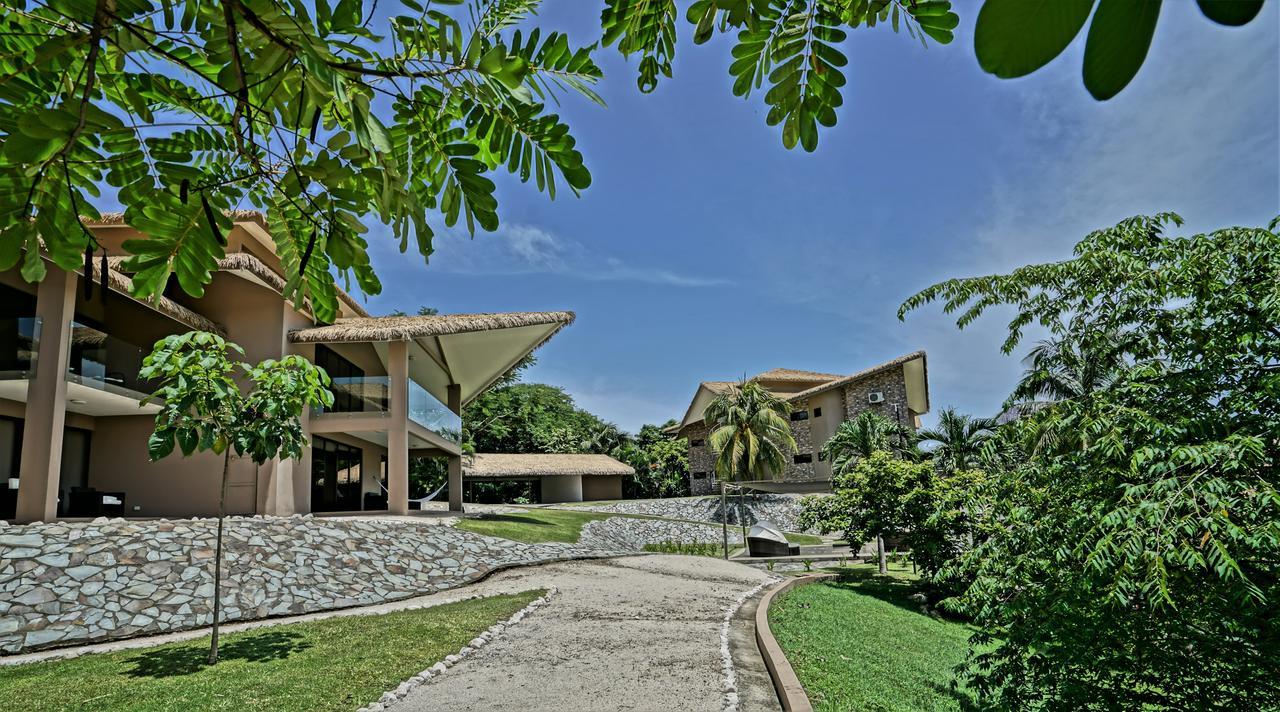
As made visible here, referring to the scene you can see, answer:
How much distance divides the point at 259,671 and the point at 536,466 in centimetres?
3116

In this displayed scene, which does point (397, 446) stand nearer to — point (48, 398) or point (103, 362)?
point (103, 362)

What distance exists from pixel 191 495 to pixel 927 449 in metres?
27.0

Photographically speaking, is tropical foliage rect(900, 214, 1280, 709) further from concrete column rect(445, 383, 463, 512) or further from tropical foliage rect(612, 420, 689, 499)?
tropical foliage rect(612, 420, 689, 499)

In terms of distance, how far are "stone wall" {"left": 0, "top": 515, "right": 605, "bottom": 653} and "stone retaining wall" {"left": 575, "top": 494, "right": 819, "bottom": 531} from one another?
19.2 metres

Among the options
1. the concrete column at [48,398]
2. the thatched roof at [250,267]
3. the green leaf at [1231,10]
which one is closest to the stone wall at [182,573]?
the concrete column at [48,398]

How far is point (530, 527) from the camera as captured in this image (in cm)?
Answer: 2005

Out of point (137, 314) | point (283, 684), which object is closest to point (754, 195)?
point (283, 684)

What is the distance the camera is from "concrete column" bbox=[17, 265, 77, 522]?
11.2m

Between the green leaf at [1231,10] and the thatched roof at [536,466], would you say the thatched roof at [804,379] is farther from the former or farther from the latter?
the green leaf at [1231,10]

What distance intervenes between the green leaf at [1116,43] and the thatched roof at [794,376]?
41.4m

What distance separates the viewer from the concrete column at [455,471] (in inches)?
928

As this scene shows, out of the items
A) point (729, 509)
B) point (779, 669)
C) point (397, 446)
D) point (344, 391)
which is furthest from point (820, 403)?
point (779, 669)

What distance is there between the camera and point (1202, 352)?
412cm

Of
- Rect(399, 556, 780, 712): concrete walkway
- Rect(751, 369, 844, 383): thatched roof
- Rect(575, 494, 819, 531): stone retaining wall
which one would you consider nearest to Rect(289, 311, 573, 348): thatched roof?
Rect(399, 556, 780, 712): concrete walkway
